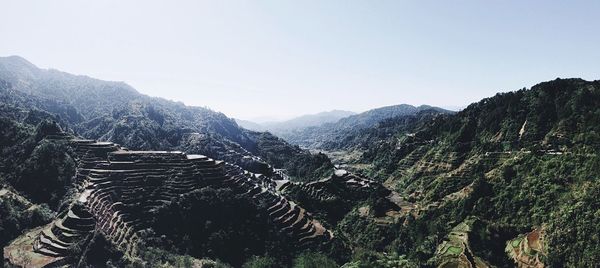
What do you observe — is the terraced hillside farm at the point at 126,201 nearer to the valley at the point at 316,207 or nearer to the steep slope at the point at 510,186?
the valley at the point at 316,207

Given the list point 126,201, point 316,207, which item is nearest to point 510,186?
point 316,207

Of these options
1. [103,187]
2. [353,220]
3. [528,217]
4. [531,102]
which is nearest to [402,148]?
[531,102]

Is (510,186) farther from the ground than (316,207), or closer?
farther from the ground

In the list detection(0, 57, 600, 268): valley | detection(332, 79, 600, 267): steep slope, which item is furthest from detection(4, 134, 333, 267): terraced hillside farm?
detection(332, 79, 600, 267): steep slope

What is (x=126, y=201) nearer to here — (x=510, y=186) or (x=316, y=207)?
(x=316, y=207)

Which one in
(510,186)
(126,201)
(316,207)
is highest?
(510,186)

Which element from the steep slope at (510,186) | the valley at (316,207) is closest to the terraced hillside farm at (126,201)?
the valley at (316,207)

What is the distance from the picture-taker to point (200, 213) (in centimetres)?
8744

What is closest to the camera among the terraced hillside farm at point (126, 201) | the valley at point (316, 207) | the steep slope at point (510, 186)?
the steep slope at point (510, 186)

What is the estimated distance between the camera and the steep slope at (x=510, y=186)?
226 feet

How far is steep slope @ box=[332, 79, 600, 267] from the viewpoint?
2712 inches

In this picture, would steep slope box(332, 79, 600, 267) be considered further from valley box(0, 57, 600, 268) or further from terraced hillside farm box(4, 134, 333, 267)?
terraced hillside farm box(4, 134, 333, 267)

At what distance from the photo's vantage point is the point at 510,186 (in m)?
89.9

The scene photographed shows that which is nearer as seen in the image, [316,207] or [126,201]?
[126,201]
